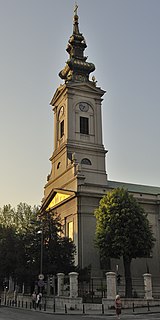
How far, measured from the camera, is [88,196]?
5041cm

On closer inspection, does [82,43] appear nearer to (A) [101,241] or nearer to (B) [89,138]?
(B) [89,138]

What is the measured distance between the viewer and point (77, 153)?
191ft

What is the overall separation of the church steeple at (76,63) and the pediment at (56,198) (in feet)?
57.4

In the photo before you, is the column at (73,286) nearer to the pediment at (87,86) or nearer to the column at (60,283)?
the column at (60,283)

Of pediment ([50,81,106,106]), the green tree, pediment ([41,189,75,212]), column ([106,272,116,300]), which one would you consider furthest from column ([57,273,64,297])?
pediment ([50,81,106,106])

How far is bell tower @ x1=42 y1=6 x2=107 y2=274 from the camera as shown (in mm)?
49969

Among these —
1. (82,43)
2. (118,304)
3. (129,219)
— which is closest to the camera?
(118,304)

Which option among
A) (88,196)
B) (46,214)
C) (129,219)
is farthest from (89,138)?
(129,219)

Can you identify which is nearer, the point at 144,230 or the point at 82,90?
the point at 144,230

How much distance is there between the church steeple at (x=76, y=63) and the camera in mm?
63856

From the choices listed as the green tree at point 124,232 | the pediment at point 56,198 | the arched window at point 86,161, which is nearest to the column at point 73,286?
the green tree at point 124,232

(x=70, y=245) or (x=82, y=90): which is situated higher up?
(x=82, y=90)

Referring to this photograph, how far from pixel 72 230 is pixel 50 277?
30.3ft

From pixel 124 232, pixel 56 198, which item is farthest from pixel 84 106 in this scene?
pixel 124 232
